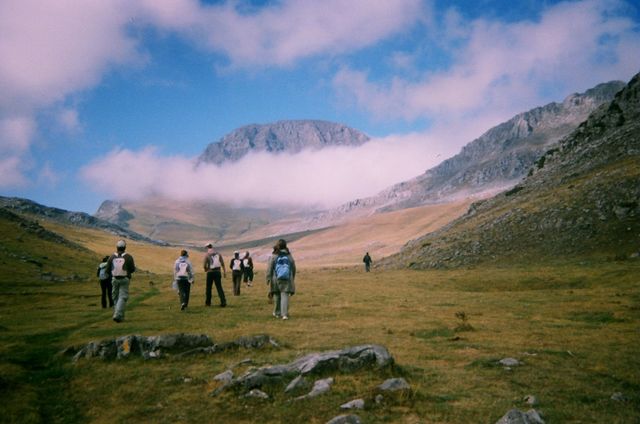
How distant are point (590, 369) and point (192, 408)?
11130mm

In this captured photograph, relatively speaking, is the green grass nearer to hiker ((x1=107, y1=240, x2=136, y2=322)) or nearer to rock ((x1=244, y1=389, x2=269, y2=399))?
rock ((x1=244, y1=389, x2=269, y2=399))

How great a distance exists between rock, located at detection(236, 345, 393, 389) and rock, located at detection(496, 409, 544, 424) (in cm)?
388

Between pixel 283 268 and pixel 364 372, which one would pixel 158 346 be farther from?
pixel 283 268

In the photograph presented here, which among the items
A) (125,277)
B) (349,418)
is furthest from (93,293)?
(349,418)

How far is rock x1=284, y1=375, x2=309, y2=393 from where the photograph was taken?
35.3 feet

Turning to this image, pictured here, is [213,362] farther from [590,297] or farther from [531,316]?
[590,297]

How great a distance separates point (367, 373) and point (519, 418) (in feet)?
13.5

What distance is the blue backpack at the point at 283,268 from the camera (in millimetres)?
21797

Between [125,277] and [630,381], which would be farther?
[125,277]

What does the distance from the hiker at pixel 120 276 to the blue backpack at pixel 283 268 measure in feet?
24.8

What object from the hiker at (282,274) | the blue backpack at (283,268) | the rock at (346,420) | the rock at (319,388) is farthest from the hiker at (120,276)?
the rock at (346,420)

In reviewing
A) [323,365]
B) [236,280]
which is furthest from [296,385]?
[236,280]

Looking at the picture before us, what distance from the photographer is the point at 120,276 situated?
73.5ft

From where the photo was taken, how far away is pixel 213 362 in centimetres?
1405
